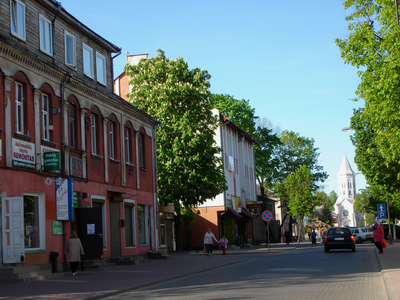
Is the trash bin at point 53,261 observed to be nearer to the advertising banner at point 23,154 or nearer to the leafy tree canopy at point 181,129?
the advertising banner at point 23,154

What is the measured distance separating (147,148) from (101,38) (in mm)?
7457

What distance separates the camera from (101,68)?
28250 mm

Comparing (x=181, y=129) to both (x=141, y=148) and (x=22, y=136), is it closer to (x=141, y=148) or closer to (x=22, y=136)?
(x=141, y=148)

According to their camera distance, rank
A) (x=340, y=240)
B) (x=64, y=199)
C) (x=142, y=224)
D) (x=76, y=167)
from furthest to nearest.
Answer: (x=340, y=240) → (x=142, y=224) → (x=76, y=167) → (x=64, y=199)

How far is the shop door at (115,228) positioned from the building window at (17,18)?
31.3 feet

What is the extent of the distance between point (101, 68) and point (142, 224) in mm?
9006

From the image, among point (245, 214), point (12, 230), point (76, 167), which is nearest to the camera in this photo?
point (12, 230)

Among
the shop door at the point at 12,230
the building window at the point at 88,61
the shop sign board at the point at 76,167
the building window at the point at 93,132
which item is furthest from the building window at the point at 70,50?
the shop door at the point at 12,230

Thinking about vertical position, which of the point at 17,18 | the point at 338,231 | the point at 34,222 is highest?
the point at 17,18

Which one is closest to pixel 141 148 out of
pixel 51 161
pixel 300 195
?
→ pixel 51 161

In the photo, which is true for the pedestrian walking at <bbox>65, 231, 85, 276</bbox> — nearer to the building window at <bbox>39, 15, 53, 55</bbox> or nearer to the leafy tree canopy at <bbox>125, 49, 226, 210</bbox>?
the building window at <bbox>39, 15, 53, 55</bbox>

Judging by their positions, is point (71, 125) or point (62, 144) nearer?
point (62, 144)

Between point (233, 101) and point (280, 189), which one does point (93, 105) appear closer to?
point (233, 101)

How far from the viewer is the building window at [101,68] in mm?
27756
